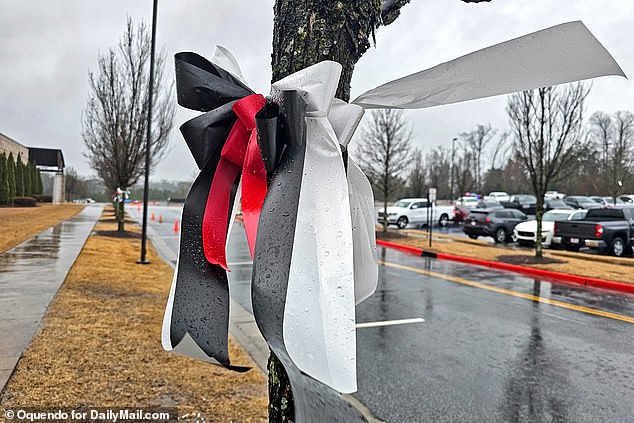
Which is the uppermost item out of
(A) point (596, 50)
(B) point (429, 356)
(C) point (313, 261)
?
(A) point (596, 50)

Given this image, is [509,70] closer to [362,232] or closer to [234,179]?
[362,232]

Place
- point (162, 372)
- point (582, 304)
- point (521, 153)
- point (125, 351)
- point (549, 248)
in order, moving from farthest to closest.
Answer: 1. point (549, 248)
2. point (521, 153)
3. point (582, 304)
4. point (125, 351)
5. point (162, 372)

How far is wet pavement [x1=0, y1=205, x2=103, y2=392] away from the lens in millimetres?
4707

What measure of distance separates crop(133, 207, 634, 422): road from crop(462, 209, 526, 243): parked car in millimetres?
10011

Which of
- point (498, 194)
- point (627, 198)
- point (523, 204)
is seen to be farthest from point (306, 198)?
point (498, 194)

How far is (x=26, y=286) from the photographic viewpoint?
292 inches

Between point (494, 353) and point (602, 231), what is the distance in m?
11.8

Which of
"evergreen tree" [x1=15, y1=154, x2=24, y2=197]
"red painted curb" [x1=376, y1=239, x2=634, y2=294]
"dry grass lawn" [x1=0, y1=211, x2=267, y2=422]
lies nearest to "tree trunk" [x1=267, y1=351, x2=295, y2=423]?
"dry grass lawn" [x1=0, y1=211, x2=267, y2=422]

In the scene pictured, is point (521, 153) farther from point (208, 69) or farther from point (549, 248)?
point (208, 69)

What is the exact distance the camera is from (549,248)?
17.5 m

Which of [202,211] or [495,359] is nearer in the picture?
[202,211]

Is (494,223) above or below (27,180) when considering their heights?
below

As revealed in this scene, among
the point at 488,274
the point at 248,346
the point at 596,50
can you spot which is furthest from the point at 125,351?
the point at 488,274

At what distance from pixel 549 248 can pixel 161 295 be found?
1433cm
